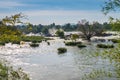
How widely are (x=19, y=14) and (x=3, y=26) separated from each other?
489mm

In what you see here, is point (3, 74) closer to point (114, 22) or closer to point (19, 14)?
point (114, 22)

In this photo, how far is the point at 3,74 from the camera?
43.6 ft

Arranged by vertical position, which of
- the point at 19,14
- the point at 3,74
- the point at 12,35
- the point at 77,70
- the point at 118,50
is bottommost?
the point at 77,70

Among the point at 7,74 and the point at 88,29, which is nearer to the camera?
the point at 7,74

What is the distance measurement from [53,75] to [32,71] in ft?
18.8

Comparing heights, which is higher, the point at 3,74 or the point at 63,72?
the point at 3,74

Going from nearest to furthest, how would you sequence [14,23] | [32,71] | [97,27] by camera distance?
[14,23] → [32,71] → [97,27]

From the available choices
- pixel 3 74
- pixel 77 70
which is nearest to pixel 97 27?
pixel 77 70

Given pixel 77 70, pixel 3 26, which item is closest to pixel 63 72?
pixel 77 70

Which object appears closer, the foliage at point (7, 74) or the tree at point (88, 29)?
the foliage at point (7, 74)

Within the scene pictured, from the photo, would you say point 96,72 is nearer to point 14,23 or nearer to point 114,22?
point 114,22

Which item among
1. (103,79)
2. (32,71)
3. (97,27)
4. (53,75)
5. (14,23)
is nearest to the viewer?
(14,23)

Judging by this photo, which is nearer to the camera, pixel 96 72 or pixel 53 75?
pixel 96 72

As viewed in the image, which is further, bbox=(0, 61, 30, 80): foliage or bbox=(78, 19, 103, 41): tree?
bbox=(78, 19, 103, 41): tree
